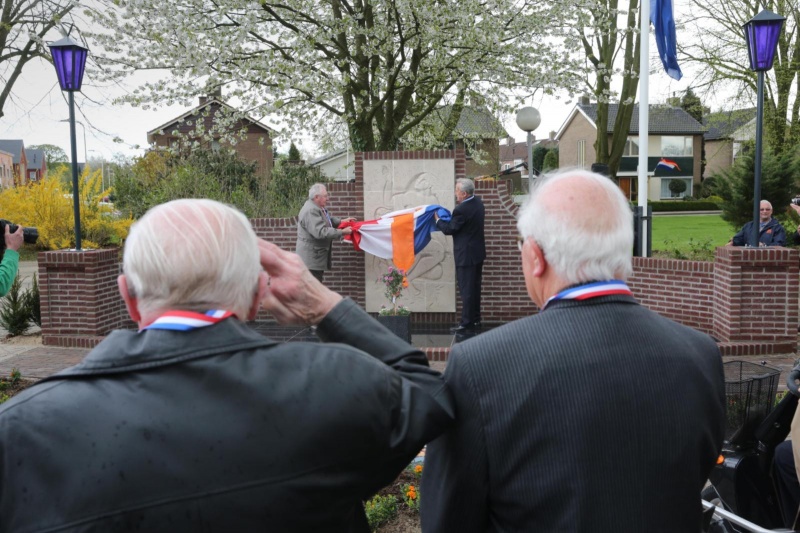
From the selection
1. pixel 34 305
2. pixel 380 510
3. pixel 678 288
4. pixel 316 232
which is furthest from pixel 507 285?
pixel 380 510

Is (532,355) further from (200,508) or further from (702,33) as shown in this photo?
(702,33)

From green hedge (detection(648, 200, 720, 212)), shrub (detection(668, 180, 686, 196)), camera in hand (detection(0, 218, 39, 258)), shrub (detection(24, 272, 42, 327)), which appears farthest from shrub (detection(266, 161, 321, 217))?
shrub (detection(668, 180, 686, 196))

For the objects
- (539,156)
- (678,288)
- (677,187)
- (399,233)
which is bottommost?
(678,288)

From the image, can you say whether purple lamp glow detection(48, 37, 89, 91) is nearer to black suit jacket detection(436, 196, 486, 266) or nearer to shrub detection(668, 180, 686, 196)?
black suit jacket detection(436, 196, 486, 266)

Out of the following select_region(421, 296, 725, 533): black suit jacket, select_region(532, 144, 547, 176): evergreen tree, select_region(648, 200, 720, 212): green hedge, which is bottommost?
select_region(421, 296, 725, 533): black suit jacket

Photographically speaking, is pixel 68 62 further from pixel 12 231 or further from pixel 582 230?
pixel 582 230

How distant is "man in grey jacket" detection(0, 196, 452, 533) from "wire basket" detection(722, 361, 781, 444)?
Result: 7.29 feet

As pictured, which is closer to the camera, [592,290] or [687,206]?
[592,290]

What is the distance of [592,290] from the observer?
72.5 inches

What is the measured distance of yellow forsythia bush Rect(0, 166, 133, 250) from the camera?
16516mm

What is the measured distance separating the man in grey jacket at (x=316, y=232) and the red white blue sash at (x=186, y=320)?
29.6 feet

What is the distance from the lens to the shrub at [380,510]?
3994 mm

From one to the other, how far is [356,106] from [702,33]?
16396mm

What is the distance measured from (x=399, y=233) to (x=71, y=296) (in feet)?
15.3
